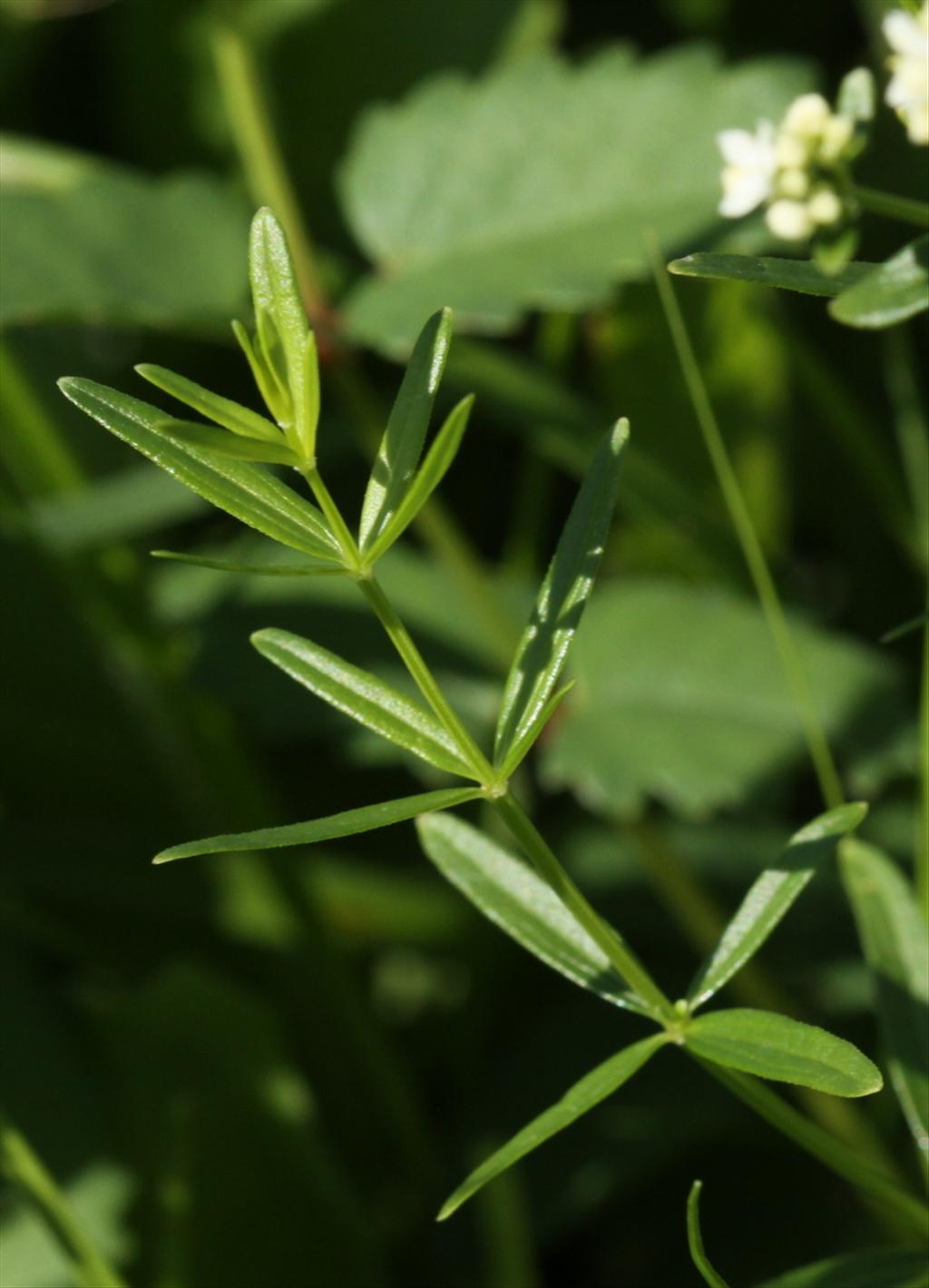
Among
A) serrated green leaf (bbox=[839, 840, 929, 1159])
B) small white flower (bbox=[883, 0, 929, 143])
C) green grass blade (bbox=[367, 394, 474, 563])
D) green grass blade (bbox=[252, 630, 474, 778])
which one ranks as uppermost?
small white flower (bbox=[883, 0, 929, 143])

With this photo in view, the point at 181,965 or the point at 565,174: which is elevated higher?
the point at 565,174

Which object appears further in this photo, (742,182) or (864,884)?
(864,884)

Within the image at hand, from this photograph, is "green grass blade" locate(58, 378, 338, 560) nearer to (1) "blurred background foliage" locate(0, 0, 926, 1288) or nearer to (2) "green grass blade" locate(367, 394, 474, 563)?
(2) "green grass blade" locate(367, 394, 474, 563)

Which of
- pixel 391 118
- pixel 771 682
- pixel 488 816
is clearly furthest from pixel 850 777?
pixel 391 118

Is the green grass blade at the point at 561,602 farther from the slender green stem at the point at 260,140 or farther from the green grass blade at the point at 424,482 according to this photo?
the slender green stem at the point at 260,140

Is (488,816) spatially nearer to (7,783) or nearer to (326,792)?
(326,792)

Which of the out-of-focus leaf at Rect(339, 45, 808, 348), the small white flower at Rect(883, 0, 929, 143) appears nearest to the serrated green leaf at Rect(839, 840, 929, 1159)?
the small white flower at Rect(883, 0, 929, 143)
